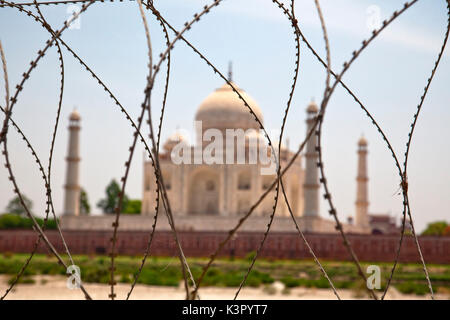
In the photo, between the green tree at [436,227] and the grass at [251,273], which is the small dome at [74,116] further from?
the green tree at [436,227]

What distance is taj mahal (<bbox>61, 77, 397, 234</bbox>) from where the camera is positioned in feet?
116

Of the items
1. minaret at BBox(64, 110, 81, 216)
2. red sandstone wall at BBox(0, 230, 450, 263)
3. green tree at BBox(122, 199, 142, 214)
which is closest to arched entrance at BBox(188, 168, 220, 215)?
minaret at BBox(64, 110, 81, 216)

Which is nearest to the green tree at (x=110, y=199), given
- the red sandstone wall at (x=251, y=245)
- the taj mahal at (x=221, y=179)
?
the taj mahal at (x=221, y=179)

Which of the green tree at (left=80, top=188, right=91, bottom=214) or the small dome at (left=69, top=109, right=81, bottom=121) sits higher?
the small dome at (left=69, top=109, right=81, bottom=121)

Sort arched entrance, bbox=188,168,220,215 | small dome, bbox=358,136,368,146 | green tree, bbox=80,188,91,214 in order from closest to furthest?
small dome, bbox=358,136,368,146 < arched entrance, bbox=188,168,220,215 < green tree, bbox=80,188,91,214

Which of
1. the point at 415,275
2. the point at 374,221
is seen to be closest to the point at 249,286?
the point at 415,275

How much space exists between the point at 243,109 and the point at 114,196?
51.3ft

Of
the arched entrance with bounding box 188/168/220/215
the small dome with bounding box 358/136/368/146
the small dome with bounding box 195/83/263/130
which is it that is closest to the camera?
the small dome with bounding box 358/136/368/146

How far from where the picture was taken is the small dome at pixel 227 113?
39.8 metres

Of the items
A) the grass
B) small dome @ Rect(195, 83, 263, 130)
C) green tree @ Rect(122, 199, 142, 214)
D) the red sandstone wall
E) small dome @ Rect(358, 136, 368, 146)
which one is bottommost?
the grass

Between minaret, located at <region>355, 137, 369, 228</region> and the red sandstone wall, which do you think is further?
minaret, located at <region>355, 137, 369, 228</region>

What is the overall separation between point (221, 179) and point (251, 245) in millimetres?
9225

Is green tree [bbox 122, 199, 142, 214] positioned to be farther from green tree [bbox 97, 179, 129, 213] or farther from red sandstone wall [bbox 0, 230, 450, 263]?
red sandstone wall [bbox 0, 230, 450, 263]

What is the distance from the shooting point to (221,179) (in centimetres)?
3881
